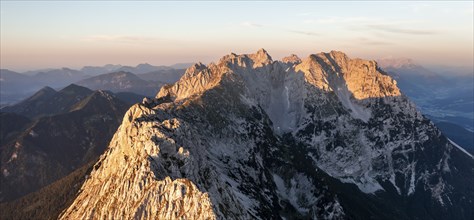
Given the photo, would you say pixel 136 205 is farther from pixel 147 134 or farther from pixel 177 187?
pixel 147 134

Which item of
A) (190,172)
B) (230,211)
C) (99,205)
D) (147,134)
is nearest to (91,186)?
(99,205)

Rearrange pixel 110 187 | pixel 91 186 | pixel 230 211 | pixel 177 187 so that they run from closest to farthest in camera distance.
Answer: pixel 177 187
pixel 230 211
pixel 110 187
pixel 91 186

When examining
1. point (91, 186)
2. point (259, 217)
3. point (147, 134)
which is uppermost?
point (147, 134)

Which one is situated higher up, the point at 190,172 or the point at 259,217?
the point at 190,172

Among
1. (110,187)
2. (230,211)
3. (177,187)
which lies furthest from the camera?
(110,187)

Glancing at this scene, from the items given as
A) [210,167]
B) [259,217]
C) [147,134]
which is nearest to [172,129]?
[147,134]

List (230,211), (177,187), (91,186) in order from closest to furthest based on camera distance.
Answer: (177,187) → (230,211) → (91,186)

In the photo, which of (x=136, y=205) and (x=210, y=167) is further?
(x=210, y=167)

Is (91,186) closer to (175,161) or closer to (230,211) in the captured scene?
(175,161)

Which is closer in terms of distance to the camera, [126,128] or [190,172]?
[190,172]
